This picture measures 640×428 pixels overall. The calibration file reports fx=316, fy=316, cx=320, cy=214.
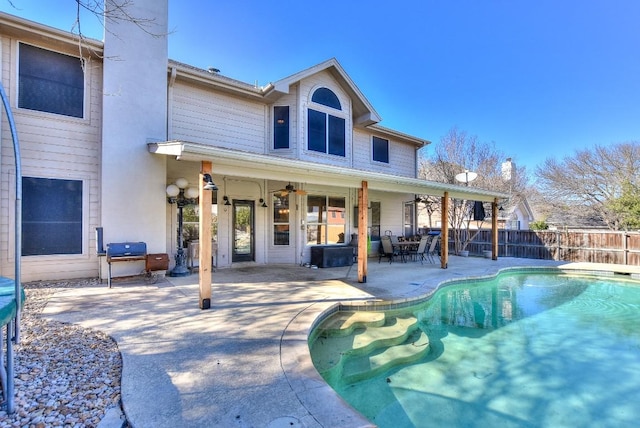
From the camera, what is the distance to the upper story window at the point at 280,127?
996 cm

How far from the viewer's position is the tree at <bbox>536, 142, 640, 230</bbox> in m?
19.3

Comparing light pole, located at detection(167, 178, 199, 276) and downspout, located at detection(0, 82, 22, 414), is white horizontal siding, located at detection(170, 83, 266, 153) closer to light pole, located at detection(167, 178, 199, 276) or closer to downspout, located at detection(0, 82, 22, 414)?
light pole, located at detection(167, 178, 199, 276)

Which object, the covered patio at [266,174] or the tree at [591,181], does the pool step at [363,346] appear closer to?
the covered patio at [266,174]

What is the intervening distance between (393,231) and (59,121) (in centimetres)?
1160

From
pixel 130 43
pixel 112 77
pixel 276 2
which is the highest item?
pixel 276 2

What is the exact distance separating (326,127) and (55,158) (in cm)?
724

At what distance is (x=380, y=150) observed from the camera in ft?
42.8

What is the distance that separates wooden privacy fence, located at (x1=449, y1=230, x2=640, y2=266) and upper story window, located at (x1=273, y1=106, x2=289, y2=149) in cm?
1089

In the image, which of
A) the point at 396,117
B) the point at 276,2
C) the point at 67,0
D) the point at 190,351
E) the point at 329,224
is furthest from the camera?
the point at 396,117

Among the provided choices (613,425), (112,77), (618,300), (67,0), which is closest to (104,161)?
(112,77)

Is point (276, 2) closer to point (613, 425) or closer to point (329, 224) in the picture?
point (329, 224)

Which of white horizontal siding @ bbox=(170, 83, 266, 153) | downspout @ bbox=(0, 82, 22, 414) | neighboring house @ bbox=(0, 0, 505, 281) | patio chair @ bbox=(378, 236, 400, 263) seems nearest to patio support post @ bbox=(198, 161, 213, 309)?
neighboring house @ bbox=(0, 0, 505, 281)

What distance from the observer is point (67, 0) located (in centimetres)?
390

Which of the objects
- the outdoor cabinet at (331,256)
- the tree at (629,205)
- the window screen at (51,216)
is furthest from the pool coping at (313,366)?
the tree at (629,205)
